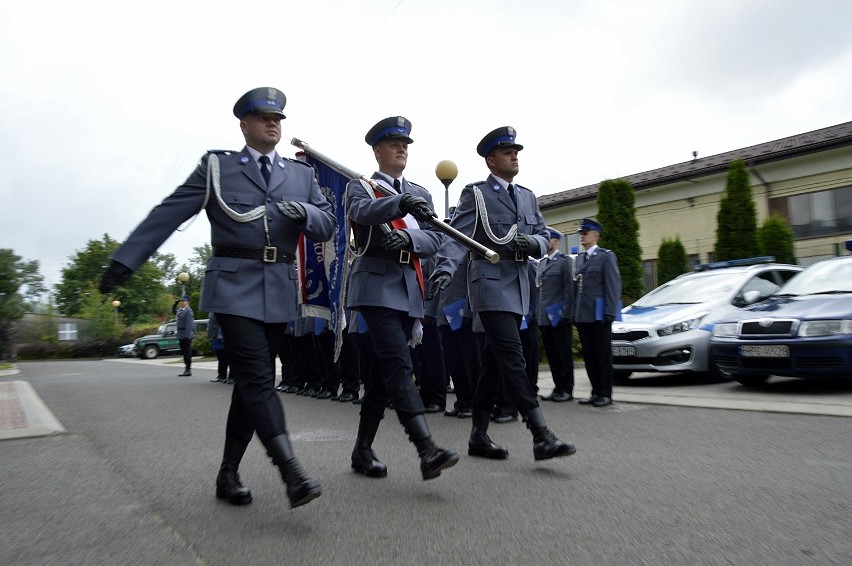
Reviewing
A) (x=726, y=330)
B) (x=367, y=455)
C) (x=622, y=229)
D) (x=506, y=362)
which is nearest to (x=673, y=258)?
(x=622, y=229)

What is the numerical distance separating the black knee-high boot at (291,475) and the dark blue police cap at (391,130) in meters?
1.90

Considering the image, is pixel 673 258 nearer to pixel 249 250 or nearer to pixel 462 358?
pixel 462 358

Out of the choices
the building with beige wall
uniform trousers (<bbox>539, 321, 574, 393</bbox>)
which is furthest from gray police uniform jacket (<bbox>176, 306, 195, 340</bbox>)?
the building with beige wall

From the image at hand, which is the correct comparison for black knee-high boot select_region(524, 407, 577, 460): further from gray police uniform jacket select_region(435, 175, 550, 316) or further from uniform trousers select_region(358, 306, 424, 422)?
uniform trousers select_region(358, 306, 424, 422)

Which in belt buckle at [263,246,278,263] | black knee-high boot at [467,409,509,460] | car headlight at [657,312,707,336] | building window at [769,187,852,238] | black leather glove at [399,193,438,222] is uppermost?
building window at [769,187,852,238]

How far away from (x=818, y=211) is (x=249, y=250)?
25412 mm

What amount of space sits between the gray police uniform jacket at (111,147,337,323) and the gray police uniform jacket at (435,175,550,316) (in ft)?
3.58

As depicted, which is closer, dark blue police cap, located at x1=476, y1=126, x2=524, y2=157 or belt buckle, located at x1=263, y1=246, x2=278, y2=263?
belt buckle, located at x1=263, y1=246, x2=278, y2=263

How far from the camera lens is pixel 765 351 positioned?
820 cm

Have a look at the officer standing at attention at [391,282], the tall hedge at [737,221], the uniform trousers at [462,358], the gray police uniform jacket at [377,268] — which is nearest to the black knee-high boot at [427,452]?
the officer standing at attention at [391,282]

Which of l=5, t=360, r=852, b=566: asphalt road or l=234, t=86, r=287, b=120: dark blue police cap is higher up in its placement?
l=234, t=86, r=287, b=120: dark blue police cap

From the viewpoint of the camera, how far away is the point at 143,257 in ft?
12.7

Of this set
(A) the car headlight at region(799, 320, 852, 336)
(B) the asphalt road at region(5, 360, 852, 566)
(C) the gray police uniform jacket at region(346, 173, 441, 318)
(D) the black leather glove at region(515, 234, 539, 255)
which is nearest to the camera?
(B) the asphalt road at region(5, 360, 852, 566)

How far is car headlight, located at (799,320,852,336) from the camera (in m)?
7.76
